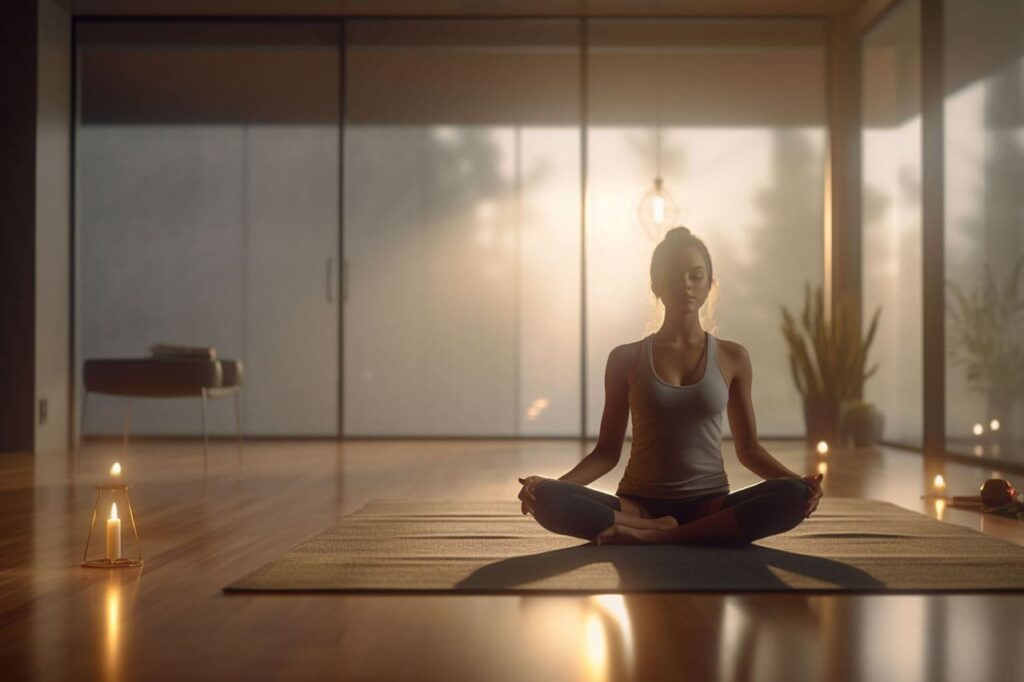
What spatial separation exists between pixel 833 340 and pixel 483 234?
2.27 meters

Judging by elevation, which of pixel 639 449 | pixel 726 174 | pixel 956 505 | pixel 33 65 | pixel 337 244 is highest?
pixel 33 65

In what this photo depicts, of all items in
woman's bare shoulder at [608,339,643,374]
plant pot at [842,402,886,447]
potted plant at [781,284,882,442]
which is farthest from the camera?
potted plant at [781,284,882,442]

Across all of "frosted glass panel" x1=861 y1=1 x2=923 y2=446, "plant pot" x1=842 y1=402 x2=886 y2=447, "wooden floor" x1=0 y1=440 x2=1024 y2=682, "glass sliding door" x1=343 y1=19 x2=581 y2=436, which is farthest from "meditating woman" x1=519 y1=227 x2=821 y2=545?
"glass sliding door" x1=343 y1=19 x2=581 y2=436

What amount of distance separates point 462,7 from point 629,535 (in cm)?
526

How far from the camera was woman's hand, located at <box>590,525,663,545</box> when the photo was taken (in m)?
2.81

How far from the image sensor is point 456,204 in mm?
7566

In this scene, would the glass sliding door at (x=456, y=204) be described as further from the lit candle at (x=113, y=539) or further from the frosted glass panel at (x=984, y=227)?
the lit candle at (x=113, y=539)

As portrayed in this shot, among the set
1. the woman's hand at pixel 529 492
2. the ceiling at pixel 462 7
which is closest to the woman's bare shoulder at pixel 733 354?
the woman's hand at pixel 529 492

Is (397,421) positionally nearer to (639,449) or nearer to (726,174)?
(726,174)

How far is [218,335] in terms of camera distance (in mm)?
7480

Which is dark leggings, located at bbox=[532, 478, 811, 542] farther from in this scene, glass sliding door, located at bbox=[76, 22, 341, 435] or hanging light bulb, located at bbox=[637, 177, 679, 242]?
glass sliding door, located at bbox=[76, 22, 341, 435]

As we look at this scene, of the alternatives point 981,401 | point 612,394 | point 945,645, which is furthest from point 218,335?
point 945,645

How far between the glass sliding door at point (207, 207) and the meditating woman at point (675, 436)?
485 centimetres

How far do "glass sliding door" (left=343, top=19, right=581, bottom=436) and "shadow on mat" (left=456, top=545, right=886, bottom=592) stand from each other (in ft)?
15.4
